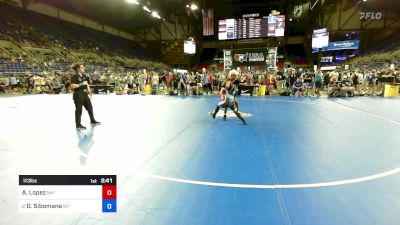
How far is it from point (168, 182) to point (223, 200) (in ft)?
3.04

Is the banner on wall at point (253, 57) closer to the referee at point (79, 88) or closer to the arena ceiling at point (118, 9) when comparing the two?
the arena ceiling at point (118, 9)

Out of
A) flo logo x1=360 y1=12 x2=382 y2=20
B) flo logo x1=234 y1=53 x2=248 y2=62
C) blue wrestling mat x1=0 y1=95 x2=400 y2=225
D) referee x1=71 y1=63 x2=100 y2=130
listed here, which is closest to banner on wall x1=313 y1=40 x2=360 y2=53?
flo logo x1=360 y1=12 x2=382 y2=20

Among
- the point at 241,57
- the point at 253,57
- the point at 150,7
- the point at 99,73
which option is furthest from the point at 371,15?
the point at 99,73

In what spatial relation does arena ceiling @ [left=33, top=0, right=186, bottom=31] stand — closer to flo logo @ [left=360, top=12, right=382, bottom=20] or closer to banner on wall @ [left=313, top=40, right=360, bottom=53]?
banner on wall @ [left=313, top=40, right=360, bottom=53]

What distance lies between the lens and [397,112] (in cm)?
967

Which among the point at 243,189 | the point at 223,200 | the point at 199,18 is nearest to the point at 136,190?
the point at 223,200

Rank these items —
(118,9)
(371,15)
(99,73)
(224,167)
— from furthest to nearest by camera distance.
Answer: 1. (371,15)
2. (118,9)
3. (99,73)
4. (224,167)

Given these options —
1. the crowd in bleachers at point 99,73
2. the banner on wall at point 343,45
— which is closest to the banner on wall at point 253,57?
the crowd in bleachers at point 99,73

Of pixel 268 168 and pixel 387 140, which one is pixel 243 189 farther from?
pixel 387 140
